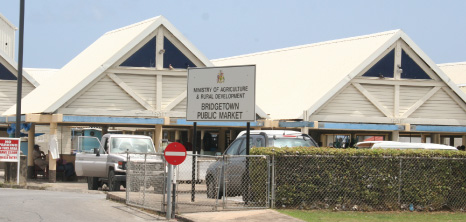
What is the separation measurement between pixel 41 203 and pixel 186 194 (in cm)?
370

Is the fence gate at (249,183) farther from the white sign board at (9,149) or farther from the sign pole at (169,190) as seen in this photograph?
the white sign board at (9,149)

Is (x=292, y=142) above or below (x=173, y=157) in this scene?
above

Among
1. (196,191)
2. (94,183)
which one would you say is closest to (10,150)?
(94,183)

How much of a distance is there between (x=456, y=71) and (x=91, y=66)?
1033 inches

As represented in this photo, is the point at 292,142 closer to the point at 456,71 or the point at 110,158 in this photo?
the point at 110,158

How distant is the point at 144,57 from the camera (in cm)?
3438

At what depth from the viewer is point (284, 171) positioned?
1938 cm

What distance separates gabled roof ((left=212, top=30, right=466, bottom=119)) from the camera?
121 ft

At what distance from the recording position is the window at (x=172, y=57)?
114ft

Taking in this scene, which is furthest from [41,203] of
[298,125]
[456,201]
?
[298,125]

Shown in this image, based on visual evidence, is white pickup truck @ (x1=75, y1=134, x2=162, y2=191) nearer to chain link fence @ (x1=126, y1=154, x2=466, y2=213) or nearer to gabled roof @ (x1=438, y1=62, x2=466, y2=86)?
chain link fence @ (x1=126, y1=154, x2=466, y2=213)

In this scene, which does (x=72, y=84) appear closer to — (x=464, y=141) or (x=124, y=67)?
(x=124, y=67)

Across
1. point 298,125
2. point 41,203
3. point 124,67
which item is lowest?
point 41,203

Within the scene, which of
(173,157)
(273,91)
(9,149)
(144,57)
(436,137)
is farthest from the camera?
(436,137)
